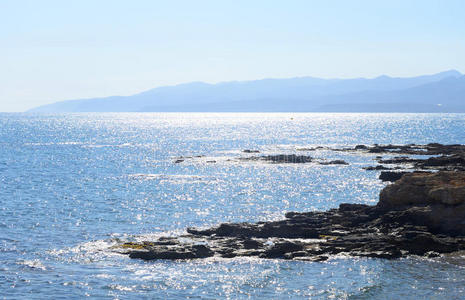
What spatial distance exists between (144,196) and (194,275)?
3072 cm

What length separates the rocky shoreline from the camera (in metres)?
36.2

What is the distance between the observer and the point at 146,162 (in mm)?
103125

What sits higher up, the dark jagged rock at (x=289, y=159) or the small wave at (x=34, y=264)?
the small wave at (x=34, y=264)

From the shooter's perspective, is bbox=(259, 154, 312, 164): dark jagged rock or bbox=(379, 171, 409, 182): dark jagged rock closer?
bbox=(379, 171, 409, 182): dark jagged rock

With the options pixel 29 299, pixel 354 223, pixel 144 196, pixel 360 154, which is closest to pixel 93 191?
pixel 144 196

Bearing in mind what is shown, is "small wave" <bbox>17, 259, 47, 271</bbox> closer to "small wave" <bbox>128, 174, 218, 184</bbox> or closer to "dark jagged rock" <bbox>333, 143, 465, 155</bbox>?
"small wave" <bbox>128, 174, 218, 184</bbox>

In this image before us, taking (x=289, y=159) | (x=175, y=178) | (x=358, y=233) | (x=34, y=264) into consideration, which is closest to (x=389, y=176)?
(x=175, y=178)

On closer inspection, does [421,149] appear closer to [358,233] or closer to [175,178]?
[175,178]

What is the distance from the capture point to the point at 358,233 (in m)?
40.2

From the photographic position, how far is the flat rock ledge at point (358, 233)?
119ft

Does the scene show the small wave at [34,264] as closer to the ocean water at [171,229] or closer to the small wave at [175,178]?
the ocean water at [171,229]

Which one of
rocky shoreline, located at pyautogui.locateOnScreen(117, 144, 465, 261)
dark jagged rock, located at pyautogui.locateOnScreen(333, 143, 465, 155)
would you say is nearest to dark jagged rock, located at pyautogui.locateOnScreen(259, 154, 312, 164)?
dark jagged rock, located at pyautogui.locateOnScreen(333, 143, 465, 155)

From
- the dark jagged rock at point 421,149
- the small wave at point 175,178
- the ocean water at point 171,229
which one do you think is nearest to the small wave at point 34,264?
the ocean water at point 171,229

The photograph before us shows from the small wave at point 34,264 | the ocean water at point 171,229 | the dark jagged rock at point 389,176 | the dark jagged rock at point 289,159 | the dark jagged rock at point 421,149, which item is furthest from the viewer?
the dark jagged rock at point 421,149
